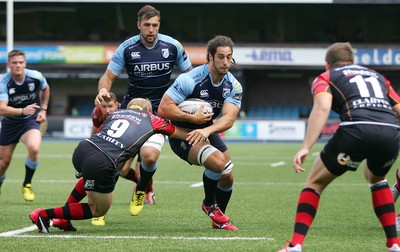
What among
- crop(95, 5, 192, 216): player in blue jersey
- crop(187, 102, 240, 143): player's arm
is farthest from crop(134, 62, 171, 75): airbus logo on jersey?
crop(187, 102, 240, 143): player's arm

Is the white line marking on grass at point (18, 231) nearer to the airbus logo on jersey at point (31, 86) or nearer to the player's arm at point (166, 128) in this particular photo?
the player's arm at point (166, 128)

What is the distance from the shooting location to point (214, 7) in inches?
1715

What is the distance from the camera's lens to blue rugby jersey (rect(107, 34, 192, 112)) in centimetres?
1002

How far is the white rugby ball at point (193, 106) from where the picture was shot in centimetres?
840

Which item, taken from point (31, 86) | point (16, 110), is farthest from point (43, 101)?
point (16, 110)

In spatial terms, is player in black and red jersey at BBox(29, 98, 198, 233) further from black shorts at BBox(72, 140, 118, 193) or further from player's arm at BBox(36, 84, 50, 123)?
player's arm at BBox(36, 84, 50, 123)

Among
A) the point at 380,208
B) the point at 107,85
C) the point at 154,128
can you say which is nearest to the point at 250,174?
the point at 107,85

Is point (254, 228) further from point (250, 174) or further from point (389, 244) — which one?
point (250, 174)

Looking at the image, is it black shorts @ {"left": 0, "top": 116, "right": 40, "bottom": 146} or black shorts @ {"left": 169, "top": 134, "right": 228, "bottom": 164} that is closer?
black shorts @ {"left": 169, "top": 134, "right": 228, "bottom": 164}

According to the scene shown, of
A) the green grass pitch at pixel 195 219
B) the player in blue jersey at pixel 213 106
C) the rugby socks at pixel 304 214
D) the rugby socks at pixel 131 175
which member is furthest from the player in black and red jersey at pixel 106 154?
the rugby socks at pixel 131 175

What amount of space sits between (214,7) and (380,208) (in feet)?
123

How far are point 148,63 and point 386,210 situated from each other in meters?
4.31

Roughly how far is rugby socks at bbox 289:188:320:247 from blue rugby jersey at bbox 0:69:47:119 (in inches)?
258

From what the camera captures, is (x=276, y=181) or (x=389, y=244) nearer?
(x=389, y=244)
